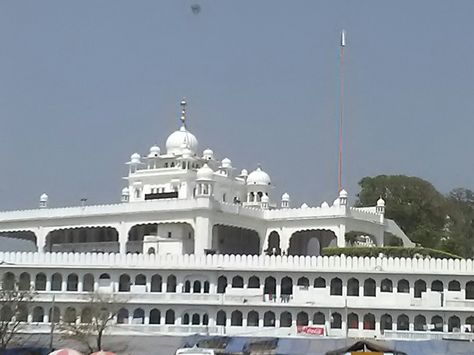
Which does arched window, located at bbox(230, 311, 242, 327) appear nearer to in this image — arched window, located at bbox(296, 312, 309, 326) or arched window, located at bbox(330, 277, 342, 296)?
arched window, located at bbox(296, 312, 309, 326)

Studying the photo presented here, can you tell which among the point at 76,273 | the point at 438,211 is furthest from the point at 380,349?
the point at 438,211

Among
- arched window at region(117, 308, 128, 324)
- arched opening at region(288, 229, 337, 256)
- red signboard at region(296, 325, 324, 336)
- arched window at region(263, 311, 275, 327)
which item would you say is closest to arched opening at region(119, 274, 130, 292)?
arched window at region(117, 308, 128, 324)

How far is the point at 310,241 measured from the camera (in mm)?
55938

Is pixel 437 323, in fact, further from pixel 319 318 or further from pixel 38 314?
pixel 38 314

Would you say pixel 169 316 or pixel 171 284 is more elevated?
pixel 171 284

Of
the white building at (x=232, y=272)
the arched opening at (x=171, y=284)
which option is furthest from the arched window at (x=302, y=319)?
the arched opening at (x=171, y=284)

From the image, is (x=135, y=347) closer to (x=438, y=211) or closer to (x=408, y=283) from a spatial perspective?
(x=408, y=283)

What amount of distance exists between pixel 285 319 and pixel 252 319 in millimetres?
1620

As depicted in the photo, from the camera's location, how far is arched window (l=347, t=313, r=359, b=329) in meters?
44.5

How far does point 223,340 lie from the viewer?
134 feet

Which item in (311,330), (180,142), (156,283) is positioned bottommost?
(311,330)

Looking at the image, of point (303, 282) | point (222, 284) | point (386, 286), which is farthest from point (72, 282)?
point (386, 286)

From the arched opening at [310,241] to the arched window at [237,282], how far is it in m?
8.09

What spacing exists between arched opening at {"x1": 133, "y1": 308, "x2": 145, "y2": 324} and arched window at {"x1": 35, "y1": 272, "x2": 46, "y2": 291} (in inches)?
219
